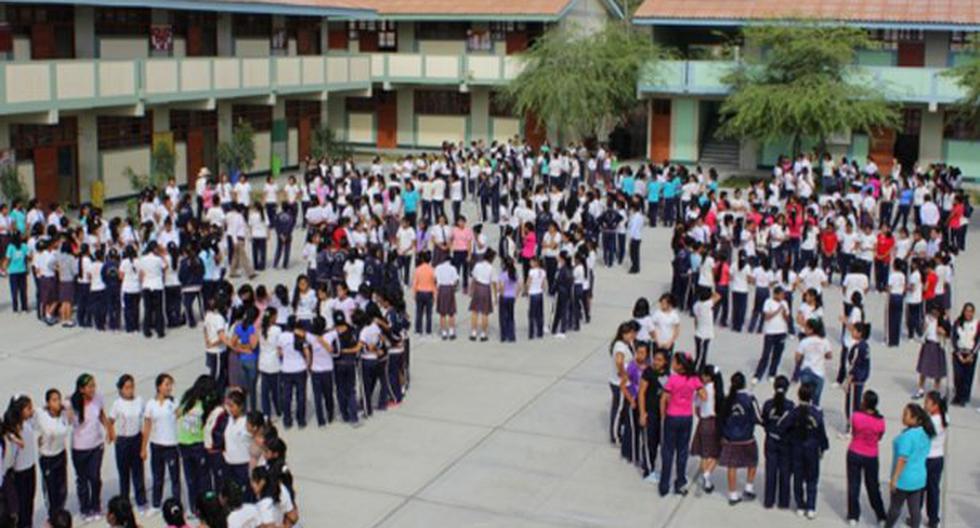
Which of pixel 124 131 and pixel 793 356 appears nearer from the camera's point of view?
pixel 793 356

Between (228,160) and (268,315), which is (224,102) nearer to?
(228,160)

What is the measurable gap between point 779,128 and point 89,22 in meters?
18.6

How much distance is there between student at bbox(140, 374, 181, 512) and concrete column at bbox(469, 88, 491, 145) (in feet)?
111

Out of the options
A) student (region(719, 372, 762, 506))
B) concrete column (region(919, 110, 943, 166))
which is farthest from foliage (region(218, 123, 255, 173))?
student (region(719, 372, 762, 506))

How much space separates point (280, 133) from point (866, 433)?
29.7m

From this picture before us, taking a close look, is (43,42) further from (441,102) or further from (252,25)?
(441,102)

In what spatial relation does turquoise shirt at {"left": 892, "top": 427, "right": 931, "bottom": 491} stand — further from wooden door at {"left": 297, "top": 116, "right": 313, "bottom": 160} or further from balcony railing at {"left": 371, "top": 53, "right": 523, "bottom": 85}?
balcony railing at {"left": 371, "top": 53, "right": 523, "bottom": 85}

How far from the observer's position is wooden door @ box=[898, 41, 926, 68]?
3753 centimetres

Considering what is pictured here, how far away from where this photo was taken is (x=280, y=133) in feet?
126

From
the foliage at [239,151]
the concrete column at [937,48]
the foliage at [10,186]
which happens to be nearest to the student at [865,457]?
the foliage at [10,186]

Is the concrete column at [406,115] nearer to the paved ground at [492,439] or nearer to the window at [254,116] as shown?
the window at [254,116]

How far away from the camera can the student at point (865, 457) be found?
10.9m

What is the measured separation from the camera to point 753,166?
40000 millimetres

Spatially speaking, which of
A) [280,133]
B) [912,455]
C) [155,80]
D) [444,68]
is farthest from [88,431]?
[444,68]
